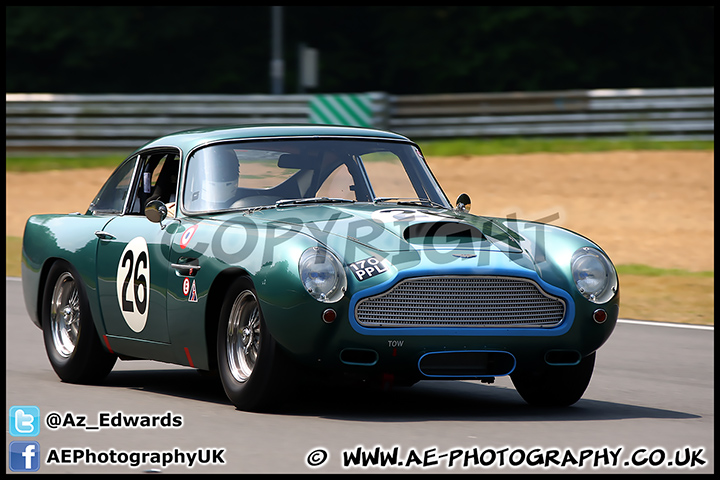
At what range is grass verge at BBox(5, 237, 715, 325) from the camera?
11820mm

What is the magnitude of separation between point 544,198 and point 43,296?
46.8 ft

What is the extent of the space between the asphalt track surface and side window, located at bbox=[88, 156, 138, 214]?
3.58ft

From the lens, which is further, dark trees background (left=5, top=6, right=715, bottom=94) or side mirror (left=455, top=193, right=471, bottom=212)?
dark trees background (left=5, top=6, right=715, bottom=94)

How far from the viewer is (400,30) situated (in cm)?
3941

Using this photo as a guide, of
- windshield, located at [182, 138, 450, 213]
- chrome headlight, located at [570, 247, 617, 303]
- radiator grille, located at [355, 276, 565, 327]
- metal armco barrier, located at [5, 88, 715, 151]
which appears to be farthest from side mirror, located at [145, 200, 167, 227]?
metal armco barrier, located at [5, 88, 715, 151]

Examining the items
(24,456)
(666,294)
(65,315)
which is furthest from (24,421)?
(666,294)

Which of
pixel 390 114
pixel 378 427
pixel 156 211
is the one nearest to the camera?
pixel 378 427

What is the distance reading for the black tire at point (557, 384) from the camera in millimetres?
7066

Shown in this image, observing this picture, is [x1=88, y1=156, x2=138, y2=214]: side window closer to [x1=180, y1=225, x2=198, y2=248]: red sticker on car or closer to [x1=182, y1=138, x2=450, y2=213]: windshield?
[x1=182, y1=138, x2=450, y2=213]: windshield

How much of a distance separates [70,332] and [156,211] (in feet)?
4.39

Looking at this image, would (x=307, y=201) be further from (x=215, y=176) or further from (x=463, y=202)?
(x=463, y=202)

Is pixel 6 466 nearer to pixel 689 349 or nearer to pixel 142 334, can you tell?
pixel 142 334

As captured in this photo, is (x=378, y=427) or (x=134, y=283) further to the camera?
(x=134, y=283)

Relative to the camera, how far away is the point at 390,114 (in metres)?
26.8
